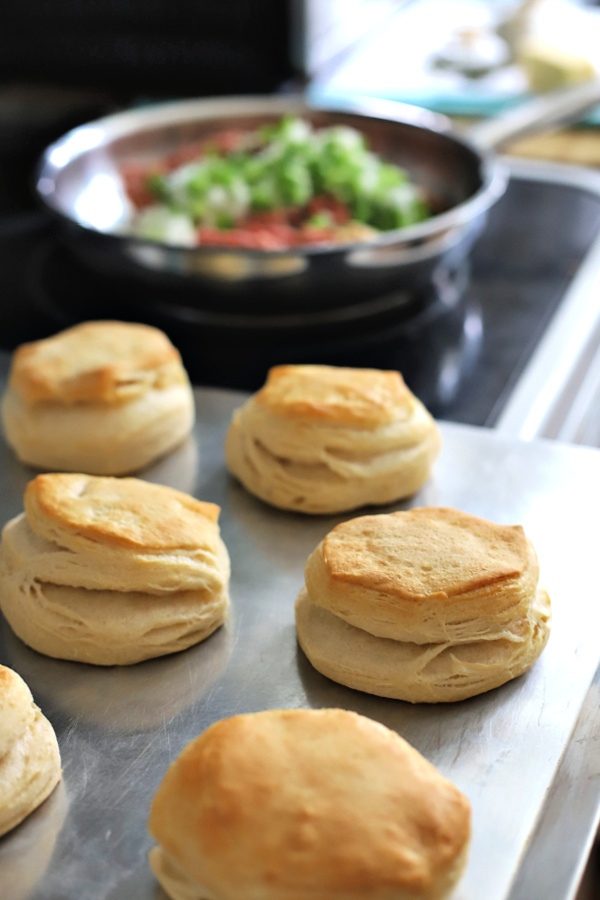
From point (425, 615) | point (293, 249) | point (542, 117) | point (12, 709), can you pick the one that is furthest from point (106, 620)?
point (542, 117)

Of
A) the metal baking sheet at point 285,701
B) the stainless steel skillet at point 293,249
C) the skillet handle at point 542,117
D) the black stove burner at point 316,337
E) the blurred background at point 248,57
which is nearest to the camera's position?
the metal baking sheet at point 285,701

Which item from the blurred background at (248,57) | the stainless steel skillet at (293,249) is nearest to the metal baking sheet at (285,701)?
the stainless steel skillet at (293,249)

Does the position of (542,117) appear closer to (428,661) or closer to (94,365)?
(94,365)

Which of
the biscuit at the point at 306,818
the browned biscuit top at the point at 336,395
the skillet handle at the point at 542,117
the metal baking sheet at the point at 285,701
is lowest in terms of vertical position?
the metal baking sheet at the point at 285,701

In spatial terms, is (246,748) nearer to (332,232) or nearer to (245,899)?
(245,899)

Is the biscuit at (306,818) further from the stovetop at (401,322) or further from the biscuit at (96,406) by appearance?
the stovetop at (401,322)

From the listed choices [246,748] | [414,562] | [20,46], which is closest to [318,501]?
[414,562]

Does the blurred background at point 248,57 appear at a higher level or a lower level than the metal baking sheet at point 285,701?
higher

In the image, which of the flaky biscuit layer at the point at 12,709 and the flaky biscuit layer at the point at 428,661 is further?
the flaky biscuit layer at the point at 428,661
